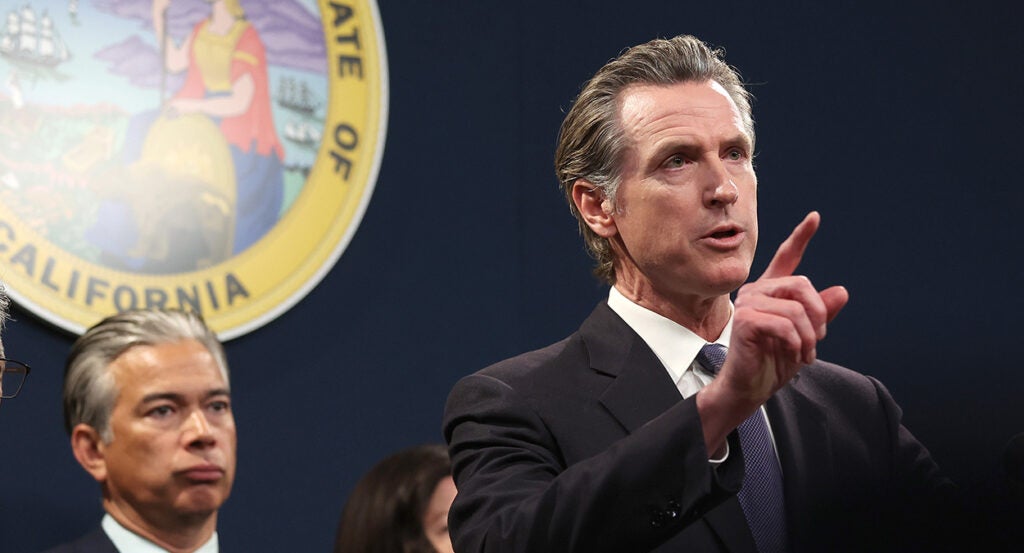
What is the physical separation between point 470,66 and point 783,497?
216cm

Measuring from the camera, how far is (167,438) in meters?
2.58

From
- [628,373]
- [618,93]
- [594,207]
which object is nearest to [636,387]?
[628,373]

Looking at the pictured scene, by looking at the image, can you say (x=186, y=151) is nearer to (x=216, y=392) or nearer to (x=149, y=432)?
(x=216, y=392)

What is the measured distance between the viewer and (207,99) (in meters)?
3.07

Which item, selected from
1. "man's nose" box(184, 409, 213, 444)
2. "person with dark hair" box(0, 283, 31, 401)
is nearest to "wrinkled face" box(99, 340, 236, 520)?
"man's nose" box(184, 409, 213, 444)

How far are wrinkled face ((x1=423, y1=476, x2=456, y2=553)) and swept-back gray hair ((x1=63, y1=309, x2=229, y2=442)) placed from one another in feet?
1.72

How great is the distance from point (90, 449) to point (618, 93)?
4.42 ft

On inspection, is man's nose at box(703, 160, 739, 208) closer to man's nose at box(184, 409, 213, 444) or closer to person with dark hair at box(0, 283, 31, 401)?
person with dark hair at box(0, 283, 31, 401)

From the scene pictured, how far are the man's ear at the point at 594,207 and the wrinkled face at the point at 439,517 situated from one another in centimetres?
117

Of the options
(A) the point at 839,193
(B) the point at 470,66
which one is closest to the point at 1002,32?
(A) the point at 839,193

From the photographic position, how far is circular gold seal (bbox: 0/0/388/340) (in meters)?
2.83

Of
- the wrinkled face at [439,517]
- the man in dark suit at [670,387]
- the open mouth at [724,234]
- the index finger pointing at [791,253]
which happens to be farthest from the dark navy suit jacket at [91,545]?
the index finger pointing at [791,253]

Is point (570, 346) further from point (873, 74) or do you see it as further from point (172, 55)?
point (873, 74)

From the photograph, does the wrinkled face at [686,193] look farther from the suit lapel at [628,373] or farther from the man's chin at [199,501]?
the man's chin at [199,501]
